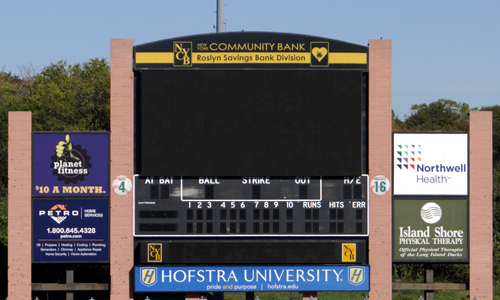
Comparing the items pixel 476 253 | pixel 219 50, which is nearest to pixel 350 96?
pixel 219 50

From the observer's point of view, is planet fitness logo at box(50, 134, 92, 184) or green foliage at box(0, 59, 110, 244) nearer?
planet fitness logo at box(50, 134, 92, 184)

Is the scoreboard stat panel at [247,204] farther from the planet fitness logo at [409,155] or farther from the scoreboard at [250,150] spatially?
the planet fitness logo at [409,155]

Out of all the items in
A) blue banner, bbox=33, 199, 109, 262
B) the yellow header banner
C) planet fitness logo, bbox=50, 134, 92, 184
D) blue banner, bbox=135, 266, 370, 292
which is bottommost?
blue banner, bbox=135, 266, 370, 292

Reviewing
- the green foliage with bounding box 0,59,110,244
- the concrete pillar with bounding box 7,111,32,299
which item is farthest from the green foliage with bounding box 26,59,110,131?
the concrete pillar with bounding box 7,111,32,299

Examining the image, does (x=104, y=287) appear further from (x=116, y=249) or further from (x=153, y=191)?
(x=153, y=191)

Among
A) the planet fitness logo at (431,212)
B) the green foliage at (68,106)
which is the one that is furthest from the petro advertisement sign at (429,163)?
the green foliage at (68,106)

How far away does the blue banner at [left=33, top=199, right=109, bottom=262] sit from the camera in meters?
24.4

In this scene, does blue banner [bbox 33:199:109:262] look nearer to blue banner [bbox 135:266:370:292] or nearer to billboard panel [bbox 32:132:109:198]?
billboard panel [bbox 32:132:109:198]

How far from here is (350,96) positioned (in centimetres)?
2359

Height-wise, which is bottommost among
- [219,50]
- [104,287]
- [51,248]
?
[104,287]

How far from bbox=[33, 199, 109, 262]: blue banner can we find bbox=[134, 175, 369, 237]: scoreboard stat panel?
2.14m

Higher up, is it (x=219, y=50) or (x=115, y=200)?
(x=219, y=50)

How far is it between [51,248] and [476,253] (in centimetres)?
Answer: 1625

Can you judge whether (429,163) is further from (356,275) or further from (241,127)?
(241,127)
